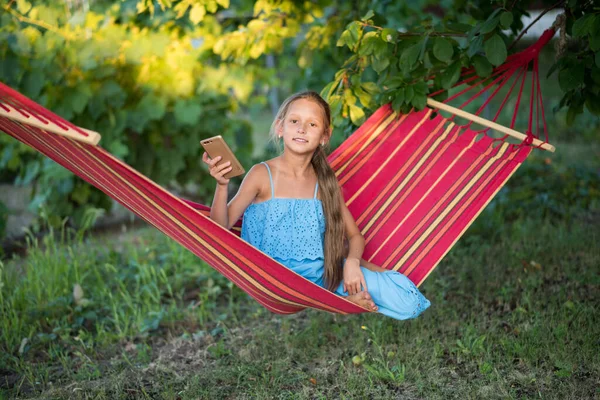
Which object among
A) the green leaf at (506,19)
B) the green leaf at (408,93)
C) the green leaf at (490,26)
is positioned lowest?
the green leaf at (408,93)

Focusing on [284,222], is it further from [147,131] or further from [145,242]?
[147,131]

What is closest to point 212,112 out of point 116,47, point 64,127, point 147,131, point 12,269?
point 147,131

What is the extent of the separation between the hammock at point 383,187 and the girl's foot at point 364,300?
11 cm

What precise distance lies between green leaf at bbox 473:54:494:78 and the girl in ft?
1.81

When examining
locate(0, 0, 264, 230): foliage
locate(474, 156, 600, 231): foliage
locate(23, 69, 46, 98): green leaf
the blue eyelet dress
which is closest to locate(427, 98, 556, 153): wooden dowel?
the blue eyelet dress

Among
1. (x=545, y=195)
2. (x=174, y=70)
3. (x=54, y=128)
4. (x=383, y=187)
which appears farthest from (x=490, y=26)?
(x=174, y=70)

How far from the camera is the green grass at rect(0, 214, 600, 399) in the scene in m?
2.23

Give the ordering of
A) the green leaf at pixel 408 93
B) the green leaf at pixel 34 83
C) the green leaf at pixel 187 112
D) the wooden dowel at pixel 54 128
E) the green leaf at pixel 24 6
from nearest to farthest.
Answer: the wooden dowel at pixel 54 128 < the green leaf at pixel 408 93 < the green leaf at pixel 24 6 < the green leaf at pixel 34 83 < the green leaf at pixel 187 112

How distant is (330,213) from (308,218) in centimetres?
8

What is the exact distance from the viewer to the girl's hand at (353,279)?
2.21m

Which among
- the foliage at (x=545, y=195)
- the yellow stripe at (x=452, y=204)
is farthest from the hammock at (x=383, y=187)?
the foliage at (x=545, y=195)

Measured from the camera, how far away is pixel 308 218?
7.57 feet

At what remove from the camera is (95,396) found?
221 cm

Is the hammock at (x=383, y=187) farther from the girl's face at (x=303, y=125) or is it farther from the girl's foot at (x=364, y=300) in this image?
the girl's face at (x=303, y=125)
